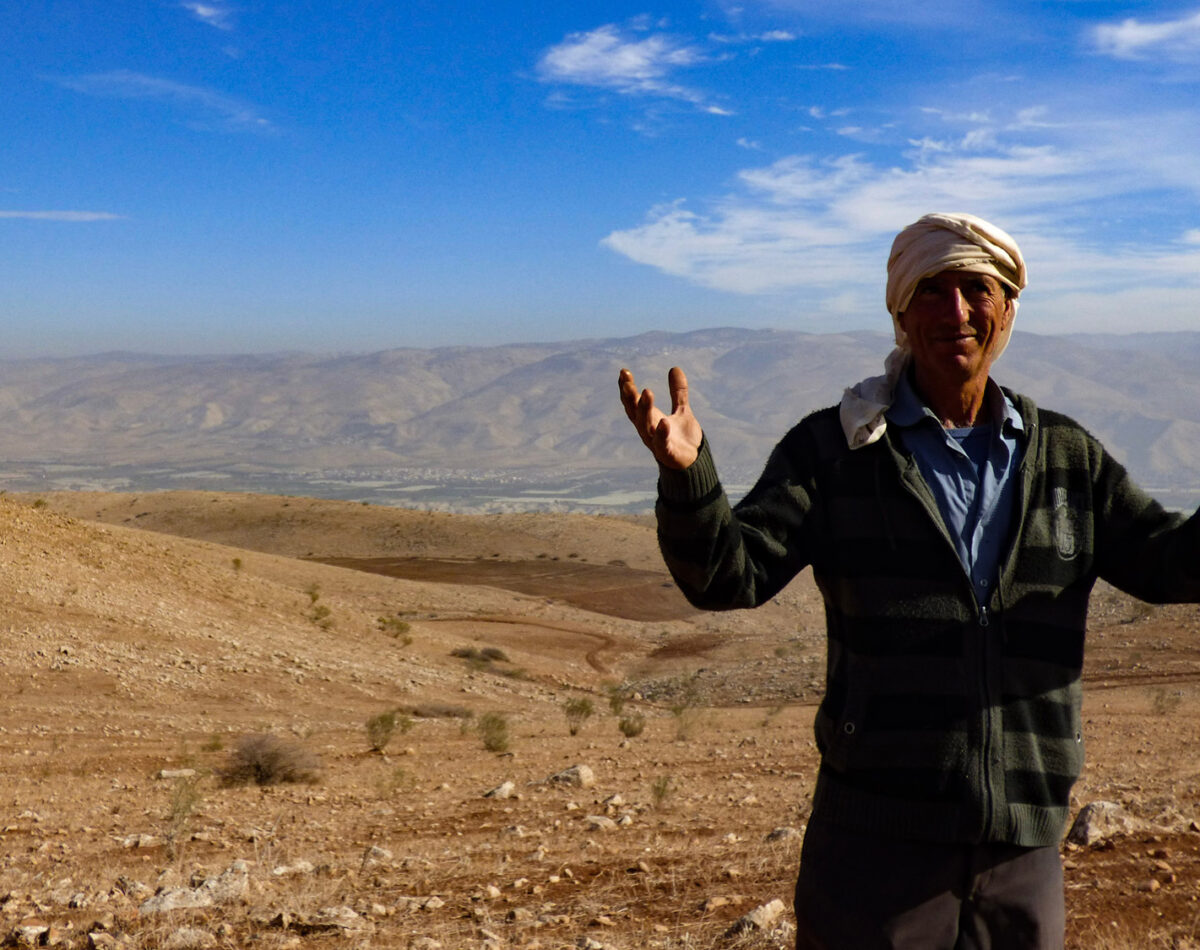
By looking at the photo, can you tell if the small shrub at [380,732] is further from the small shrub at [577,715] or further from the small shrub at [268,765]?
the small shrub at [577,715]

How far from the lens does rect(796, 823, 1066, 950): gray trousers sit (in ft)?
7.02

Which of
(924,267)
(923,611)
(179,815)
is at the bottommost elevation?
(179,815)

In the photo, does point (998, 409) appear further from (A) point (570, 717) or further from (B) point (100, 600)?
(B) point (100, 600)

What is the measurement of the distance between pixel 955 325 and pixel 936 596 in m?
0.61

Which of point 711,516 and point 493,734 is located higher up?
point 711,516

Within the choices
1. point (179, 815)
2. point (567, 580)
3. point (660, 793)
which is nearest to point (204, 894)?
point (179, 815)

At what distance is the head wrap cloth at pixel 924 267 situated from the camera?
7.51ft

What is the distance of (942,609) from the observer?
2168 millimetres

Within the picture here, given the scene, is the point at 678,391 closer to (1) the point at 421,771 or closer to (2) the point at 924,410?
(2) the point at 924,410

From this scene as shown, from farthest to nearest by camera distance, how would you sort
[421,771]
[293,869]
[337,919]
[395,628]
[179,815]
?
1. [395,628]
2. [421,771]
3. [179,815]
4. [293,869]
5. [337,919]

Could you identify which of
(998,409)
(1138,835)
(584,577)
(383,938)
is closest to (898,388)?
(998,409)

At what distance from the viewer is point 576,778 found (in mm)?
8453

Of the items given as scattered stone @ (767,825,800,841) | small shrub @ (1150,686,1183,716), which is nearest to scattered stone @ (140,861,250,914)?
scattered stone @ (767,825,800,841)

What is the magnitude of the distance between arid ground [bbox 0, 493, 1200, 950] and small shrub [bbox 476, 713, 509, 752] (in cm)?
3
